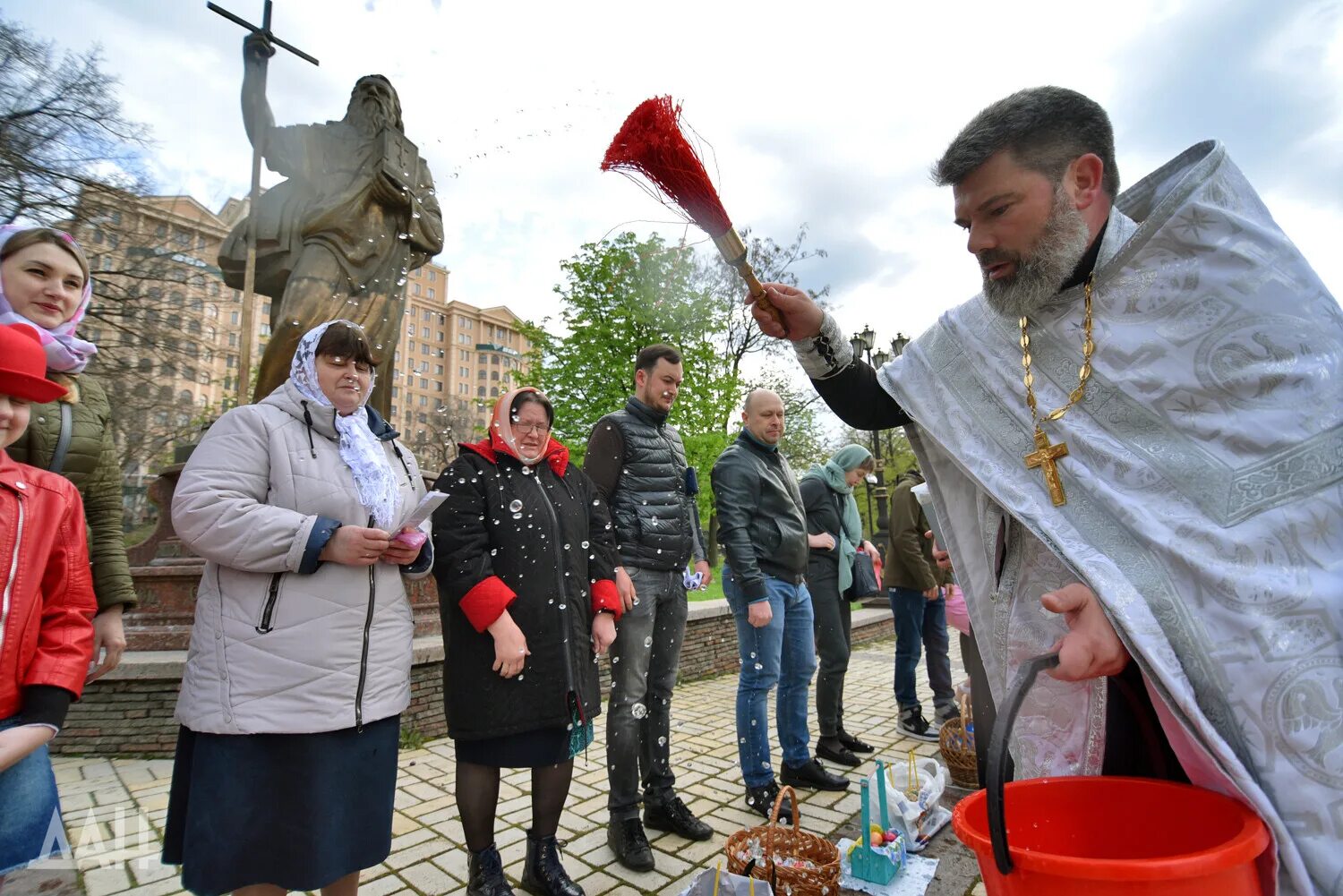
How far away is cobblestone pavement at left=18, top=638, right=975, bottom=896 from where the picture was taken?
10.0 feet

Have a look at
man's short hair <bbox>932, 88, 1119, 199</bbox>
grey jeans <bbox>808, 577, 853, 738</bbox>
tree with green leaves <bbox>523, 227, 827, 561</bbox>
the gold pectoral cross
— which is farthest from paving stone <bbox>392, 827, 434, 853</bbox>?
tree with green leaves <bbox>523, 227, 827, 561</bbox>

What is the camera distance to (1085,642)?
1.33 meters

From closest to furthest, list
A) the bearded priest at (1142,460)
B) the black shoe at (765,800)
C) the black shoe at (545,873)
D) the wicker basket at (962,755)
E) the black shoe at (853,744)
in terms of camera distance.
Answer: the bearded priest at (1142,460)
the black shoe at (545,873)
the black shoe at (765,800)
the wicker basket at (962,755)
the black shoe at (853,744)

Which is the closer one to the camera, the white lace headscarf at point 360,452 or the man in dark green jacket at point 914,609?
the white lace headscarf at point 360,452

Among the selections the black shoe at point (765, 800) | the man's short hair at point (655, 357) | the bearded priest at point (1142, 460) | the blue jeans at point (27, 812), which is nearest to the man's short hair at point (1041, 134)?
the bearded priest at point (1142, 460)

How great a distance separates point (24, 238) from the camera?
2207mm

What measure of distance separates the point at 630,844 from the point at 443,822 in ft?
3.71

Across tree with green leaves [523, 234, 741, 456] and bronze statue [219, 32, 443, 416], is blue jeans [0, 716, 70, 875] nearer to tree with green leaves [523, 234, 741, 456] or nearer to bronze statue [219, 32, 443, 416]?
bronze statue [219, 32, 443, 416]

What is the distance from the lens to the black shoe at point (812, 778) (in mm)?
4184

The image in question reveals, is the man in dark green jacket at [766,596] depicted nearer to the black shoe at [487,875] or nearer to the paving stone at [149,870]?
the black shoe at [487,875]

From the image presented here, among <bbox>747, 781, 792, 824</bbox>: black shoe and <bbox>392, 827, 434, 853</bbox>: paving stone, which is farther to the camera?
<bbox>747, 781, 792, 824</bbox>: black shoe

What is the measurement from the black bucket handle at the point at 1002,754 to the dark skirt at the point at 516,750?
2012mm

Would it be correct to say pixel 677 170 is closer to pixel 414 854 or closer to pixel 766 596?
pixel 766 596

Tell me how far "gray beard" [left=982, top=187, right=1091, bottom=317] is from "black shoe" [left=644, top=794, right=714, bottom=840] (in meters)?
2.98
